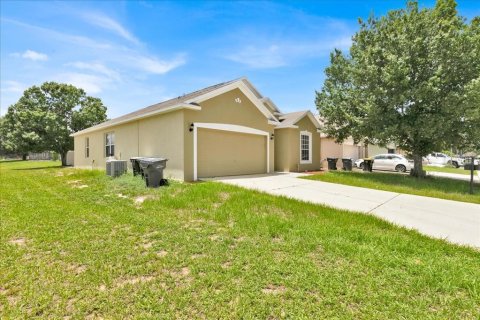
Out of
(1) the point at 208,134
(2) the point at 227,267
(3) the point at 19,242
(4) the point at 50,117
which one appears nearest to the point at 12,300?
(3) the point at 19,242

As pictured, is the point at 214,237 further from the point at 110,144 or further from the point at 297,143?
the point at 110,144

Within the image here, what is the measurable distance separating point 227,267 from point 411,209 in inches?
220

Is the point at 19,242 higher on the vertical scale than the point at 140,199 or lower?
lower

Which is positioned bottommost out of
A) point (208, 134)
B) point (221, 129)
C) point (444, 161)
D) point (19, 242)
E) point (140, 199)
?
point (19, 242)

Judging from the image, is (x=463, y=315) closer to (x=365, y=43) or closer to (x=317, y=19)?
(x=317, y=19)

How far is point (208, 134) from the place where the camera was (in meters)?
11.1

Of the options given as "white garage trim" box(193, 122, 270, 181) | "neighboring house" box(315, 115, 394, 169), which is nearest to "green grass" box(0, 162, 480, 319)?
"white garage trim" box(193, 122, 270, 181)

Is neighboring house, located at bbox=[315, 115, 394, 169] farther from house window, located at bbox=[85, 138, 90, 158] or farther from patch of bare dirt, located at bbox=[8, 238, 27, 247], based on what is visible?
house window, located at bbox=[85, 138, 90, 158]

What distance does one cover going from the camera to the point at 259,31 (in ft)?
35.8

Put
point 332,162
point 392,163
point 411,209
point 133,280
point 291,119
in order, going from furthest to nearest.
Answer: point 392,163, point 332,162, point 291,119, point 411,209, point 133,280

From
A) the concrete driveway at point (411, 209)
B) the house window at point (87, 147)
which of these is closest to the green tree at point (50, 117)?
the house window at point (87, 147)

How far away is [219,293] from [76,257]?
2.37 meters

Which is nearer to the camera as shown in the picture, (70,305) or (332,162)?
(70,305)

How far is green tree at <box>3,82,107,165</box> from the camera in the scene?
2406 cm
